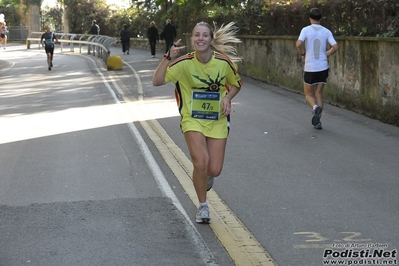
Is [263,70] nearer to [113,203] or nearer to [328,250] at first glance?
[113,203]

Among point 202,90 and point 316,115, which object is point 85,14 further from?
point 202,90

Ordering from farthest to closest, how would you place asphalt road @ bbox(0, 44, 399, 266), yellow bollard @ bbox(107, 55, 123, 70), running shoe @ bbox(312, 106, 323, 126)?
yellow bollard @ bbox(107, 55, 123, 70) < running shoe @ bbox(312, 106, 323, 126) < asphalt road @ bbox(0, 44, 399, 266)

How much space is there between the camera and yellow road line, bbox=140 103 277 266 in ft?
19.8

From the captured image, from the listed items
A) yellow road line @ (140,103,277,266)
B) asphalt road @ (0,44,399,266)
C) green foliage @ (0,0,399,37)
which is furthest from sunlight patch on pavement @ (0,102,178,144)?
green foliage @ (0,0,399,37)

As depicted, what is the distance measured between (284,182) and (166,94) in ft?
36.7

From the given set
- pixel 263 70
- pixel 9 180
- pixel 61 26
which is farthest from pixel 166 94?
pixel 61 26

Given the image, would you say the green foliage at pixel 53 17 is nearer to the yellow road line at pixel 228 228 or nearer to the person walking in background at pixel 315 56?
the person walking in background at pixel 315 56

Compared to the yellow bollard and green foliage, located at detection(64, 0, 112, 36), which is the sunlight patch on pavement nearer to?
the yellow bollard

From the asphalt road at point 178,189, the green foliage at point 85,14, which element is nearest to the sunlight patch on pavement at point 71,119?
the asphalt road at point 178,189

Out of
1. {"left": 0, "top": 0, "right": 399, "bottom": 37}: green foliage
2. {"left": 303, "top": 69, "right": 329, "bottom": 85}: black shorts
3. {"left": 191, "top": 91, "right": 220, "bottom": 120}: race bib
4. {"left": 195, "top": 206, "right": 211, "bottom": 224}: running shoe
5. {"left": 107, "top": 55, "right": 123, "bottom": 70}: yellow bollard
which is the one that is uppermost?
{"left": 0, "top": 0, "right": 399, "bottom": 37}: green foliage

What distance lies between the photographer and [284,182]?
884 centimetres

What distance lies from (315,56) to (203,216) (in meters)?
6.28

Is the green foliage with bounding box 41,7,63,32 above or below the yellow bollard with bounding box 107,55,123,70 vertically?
above

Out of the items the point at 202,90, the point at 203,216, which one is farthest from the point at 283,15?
the point at 203,216
